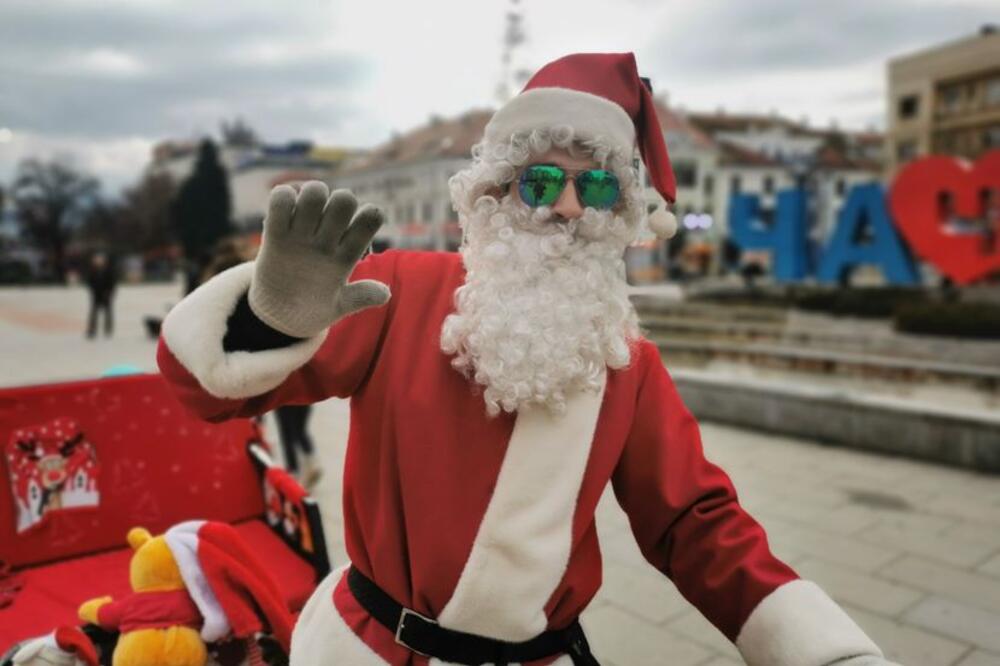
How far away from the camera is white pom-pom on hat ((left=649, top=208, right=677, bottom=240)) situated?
1786 mm

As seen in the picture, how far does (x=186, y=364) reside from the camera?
4.40ft

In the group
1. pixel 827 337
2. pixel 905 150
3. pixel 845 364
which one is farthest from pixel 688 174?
pixel 845 364

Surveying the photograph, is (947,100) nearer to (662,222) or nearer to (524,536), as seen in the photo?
(662,222)

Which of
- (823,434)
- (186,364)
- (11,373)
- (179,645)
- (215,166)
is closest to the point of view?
(186,364)

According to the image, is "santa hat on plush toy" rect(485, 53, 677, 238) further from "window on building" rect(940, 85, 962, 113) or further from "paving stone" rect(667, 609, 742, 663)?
"window on building" rect(940, 85, 962, 113)

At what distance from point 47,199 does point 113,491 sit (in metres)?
56.1

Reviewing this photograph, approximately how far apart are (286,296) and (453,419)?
1.25 ft

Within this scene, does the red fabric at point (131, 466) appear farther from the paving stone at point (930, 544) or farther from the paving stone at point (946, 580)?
the paving stone at point (930, 544)

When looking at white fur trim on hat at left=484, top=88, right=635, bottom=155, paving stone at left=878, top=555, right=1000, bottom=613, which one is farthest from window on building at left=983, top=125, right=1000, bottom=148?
white fur trim on hat at left=484, top=88, right=635, bottom=155

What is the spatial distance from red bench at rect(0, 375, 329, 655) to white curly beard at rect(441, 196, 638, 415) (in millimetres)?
1511

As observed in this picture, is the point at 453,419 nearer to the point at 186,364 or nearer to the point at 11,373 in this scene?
the point at 186,364

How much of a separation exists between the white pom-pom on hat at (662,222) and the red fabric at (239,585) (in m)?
1.45

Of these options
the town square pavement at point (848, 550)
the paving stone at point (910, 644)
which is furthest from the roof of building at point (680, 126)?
the paving stone at point (910, 644)

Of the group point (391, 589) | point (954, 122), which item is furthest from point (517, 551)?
point (954, 122)
